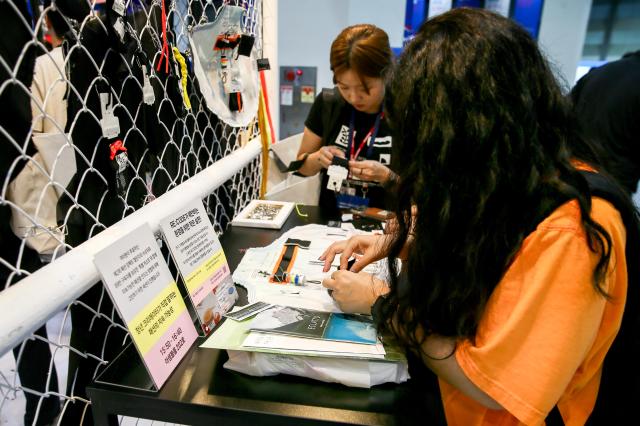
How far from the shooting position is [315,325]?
64cm

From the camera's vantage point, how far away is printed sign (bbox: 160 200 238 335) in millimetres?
651

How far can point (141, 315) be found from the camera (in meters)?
0.54

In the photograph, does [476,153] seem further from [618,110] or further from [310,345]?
[618,110]

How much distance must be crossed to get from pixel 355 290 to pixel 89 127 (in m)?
0.57

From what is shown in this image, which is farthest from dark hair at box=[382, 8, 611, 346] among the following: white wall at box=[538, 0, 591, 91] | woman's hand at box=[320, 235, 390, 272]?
white wall at box=[538, 0, 591, 91]

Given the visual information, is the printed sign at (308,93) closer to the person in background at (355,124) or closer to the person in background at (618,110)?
the person in background at (355,124)

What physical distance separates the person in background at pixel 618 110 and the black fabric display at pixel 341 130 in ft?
3.13

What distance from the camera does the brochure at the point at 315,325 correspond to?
2.00 ft

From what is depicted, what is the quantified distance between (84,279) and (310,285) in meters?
Result: 0.42

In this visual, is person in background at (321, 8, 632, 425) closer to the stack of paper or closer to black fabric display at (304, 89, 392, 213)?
the stack of paper

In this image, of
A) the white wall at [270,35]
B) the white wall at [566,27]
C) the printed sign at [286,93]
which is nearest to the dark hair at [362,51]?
the white wall at [270,35]

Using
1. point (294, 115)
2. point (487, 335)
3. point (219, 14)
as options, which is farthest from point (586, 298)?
point (294, 115)

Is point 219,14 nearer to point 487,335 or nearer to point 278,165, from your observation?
point 278,165

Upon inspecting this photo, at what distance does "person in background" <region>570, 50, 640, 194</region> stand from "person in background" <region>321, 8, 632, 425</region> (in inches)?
59.5
